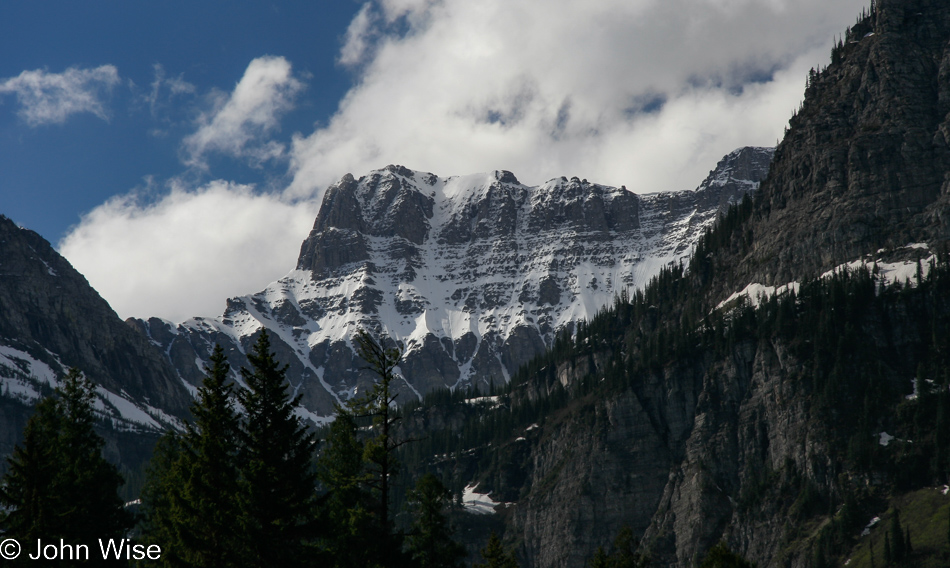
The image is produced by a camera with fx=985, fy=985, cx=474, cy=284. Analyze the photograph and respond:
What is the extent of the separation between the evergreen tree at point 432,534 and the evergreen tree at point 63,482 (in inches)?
768

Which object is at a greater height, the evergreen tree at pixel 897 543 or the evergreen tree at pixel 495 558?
the evergreen tree at pixel 495 558

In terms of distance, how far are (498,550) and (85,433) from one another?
31.8 metres

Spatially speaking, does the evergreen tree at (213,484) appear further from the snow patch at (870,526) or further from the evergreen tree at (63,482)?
the snow patch at (870,526)

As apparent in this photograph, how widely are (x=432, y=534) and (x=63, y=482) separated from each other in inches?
940

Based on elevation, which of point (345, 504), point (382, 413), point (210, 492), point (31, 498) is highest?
point (382, 413)

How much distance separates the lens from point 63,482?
62.2 m

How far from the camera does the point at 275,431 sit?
152 feet

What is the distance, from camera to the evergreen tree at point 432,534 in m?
57.7

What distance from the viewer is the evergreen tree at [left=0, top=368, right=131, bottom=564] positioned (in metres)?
52.2

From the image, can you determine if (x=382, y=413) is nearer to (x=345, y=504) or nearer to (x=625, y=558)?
(x=345, y=504)

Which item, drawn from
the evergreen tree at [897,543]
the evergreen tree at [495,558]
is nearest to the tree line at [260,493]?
the evergreen tree at [495,558]

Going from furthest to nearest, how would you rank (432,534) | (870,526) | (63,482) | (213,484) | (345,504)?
(870,526)
(63,482)
(432,534)
(345,504)
(213,484)

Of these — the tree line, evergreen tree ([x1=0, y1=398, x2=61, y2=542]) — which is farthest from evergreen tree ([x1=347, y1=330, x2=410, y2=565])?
evergreen tree ([x1=0, y1=398, x2=61, y2=542])

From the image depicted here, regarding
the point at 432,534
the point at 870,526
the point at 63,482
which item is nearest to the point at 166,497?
the point at 63,482
